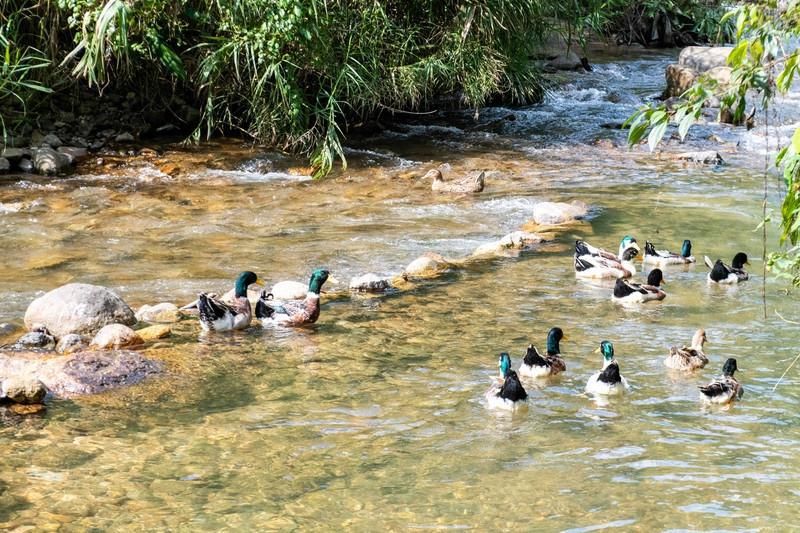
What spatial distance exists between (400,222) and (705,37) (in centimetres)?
2066

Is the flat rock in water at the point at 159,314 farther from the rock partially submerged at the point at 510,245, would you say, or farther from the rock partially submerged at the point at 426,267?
the rock partially submerged at the point at 510,245

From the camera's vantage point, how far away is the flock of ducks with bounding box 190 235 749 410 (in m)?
6.36

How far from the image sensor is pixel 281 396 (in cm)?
652

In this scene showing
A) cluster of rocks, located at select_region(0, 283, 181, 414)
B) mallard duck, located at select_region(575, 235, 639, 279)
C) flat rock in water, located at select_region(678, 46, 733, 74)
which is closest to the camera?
cluster of rocks, located at select_region(0, 283, 181, 414)

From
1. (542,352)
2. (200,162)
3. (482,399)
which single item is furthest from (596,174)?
(482,399)

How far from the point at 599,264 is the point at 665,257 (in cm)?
98

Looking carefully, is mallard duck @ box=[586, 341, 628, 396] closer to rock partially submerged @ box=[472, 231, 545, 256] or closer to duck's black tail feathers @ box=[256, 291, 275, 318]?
duck's black tail feathers @ box=[256, 291, 275, 318]

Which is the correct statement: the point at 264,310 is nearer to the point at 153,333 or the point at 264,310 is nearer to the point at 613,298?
the point at 153,333

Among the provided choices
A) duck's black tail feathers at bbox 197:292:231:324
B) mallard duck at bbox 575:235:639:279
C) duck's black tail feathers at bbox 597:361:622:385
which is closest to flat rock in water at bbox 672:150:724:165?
mallard duck at bbox 575:235:639:279

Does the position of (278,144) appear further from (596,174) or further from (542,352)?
(542,352)

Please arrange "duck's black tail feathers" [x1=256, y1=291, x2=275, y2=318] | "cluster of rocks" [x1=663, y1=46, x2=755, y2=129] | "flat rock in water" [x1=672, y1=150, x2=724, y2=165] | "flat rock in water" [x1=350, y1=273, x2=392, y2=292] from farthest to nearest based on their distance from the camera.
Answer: "cluster of rocks" [x1=663, y1=46, x2=755, y2=129] → "flat rock in water" [x1=672, y1=150, x2=724, y2=165] → "flat rock in water" [x1=350, y1=273, x2=392, y2=292] → "duck's black tail feathers" [x1=256, y1=291, x2=275, y2=318]

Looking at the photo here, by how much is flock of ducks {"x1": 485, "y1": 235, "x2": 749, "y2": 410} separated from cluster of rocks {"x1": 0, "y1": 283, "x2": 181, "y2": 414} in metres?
2.56

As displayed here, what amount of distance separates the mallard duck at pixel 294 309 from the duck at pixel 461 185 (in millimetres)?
5450

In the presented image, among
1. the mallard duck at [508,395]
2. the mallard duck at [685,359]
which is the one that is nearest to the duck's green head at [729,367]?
the mallard duck at [685,359]
